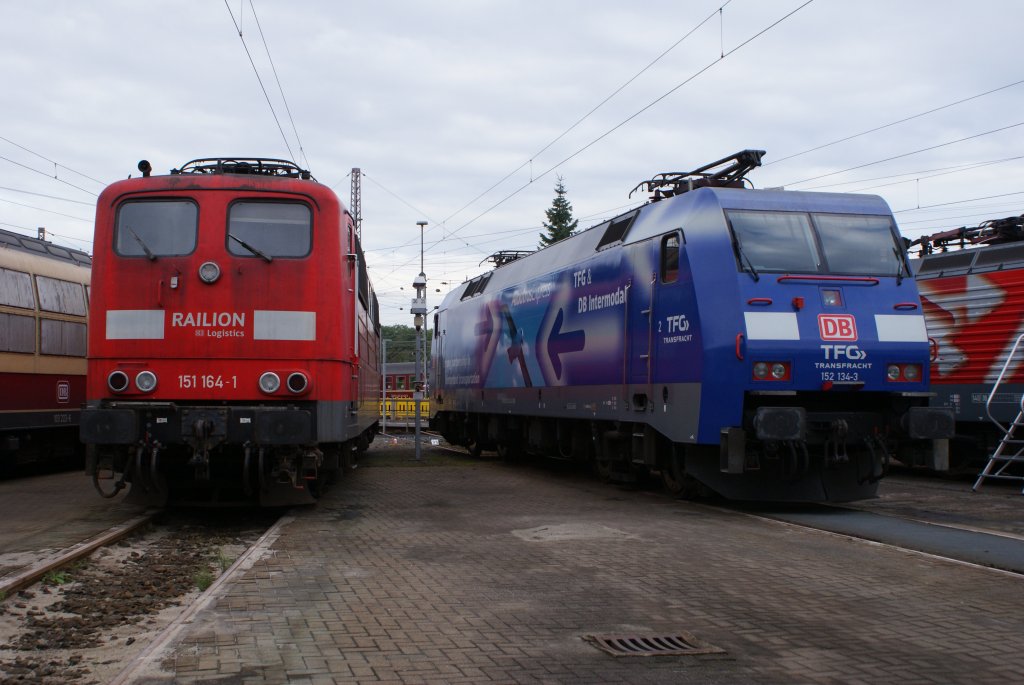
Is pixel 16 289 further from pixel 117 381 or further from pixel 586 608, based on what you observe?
pixel 586 608

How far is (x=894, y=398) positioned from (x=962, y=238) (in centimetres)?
696

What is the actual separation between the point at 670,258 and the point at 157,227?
18.8ft

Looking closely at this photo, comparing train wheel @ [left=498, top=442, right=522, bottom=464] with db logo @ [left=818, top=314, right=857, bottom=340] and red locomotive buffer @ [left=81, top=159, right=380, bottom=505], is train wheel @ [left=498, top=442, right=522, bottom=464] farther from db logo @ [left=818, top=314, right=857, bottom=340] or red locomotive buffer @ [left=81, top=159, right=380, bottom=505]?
db logo @ [left=818, top=314, right=857, bottom=340]

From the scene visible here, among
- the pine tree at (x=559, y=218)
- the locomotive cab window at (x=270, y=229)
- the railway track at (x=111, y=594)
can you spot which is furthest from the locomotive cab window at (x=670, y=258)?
the pine tree at (x=559, y=218)

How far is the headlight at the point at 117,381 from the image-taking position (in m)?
9.66

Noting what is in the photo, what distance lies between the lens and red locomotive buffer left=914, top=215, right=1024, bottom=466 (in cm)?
1457

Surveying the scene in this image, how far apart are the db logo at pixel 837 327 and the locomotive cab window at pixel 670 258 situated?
1.68 metres

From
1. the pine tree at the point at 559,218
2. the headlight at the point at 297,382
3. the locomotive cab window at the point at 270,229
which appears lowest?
the headlight at the point at 297,382

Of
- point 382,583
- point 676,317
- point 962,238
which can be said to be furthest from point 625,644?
point 962,238

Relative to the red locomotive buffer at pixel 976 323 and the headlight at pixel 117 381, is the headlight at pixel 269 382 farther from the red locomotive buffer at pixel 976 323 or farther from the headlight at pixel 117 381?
the red locomotive buffer at pixel 976 323

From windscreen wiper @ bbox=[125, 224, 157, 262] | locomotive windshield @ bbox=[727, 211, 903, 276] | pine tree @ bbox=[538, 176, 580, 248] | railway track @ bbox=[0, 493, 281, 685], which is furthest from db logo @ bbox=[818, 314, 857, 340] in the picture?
pine tree @ bbox=[538, 176, 580, 248]

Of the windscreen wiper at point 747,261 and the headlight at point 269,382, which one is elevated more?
the windscreen wiper at point 747,261

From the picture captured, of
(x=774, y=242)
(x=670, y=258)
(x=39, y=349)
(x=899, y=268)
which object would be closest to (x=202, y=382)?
(x=670, y=258)

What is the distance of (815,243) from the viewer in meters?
10.8
